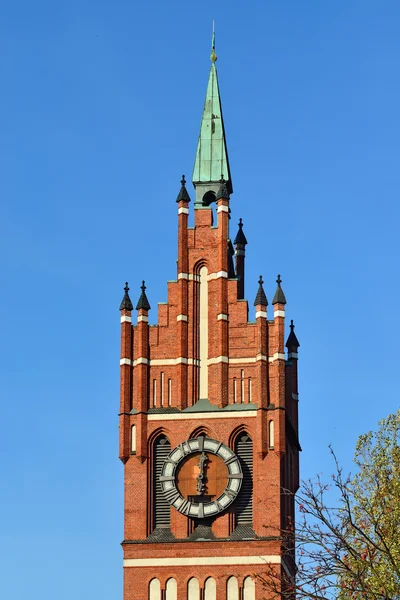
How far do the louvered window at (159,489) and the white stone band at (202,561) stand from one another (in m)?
1.24

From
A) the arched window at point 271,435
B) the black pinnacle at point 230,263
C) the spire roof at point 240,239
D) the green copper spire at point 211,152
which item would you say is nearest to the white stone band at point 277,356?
the arched window at point 271,435

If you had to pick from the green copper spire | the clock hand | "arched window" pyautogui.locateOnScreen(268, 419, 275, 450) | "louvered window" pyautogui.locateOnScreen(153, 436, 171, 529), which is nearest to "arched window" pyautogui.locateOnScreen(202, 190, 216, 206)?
the green copper spire

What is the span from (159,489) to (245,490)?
9.37 feet

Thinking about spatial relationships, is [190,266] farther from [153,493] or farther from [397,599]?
[397,599]

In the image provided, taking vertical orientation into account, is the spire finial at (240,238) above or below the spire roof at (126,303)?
above

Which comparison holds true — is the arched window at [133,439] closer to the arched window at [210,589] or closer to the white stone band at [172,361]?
the white stone band at [172,361]

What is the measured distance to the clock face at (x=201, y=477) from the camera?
174 feet

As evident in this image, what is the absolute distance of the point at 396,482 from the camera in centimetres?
4147

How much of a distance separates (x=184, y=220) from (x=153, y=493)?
9.43m

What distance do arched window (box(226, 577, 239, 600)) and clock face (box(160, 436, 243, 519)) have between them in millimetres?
2183

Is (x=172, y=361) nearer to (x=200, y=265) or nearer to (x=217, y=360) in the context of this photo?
(x=217, y=360)

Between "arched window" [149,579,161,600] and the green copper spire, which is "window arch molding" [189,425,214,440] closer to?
Result: "arched window" [149,579,161,600]

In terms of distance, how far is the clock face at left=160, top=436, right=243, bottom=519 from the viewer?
5303 cm

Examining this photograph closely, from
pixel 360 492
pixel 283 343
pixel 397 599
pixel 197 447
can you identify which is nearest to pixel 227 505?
pixel 197 447
